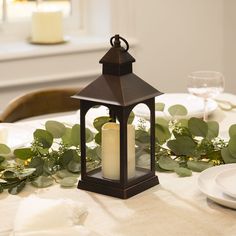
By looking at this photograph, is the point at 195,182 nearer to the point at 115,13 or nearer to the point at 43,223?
the point at 43,223

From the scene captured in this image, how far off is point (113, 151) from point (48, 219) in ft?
0.83

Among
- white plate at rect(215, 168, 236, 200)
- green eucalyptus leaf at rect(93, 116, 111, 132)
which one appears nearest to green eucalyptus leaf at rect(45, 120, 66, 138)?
green eucalyptus leaf at rect(93, 116, 111, 132)

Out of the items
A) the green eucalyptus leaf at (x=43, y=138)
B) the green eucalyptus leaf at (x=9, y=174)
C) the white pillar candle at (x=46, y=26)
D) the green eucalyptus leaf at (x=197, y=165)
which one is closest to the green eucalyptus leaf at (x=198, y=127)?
the green eucalyptus leaf at (x=197, y=165)

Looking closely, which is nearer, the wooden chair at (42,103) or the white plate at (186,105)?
the white plate at (186,105)

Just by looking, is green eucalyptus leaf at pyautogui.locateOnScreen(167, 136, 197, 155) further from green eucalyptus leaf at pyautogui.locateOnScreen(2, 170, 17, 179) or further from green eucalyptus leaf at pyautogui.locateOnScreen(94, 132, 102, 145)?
green eucalyptus leaf at pyautogui.locateOnScreen(2, 170, 17, 179)

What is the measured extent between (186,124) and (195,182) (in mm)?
255

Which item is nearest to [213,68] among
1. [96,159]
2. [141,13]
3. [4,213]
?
[141,13]

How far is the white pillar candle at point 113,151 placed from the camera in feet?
4.90

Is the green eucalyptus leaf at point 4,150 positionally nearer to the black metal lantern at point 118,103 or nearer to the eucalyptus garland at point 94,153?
the eucalyptus garland at point 94,153

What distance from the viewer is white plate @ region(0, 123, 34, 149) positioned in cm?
183

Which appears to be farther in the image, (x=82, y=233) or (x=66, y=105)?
(x=66, y=105)

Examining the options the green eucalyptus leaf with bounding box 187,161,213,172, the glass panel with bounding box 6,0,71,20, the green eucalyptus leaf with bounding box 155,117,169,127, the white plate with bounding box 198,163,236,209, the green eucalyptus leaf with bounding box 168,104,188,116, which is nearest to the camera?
the white plate with bounding box 198,163,236,209

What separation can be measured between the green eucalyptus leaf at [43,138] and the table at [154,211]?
0.15 meters

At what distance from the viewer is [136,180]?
151 cm
